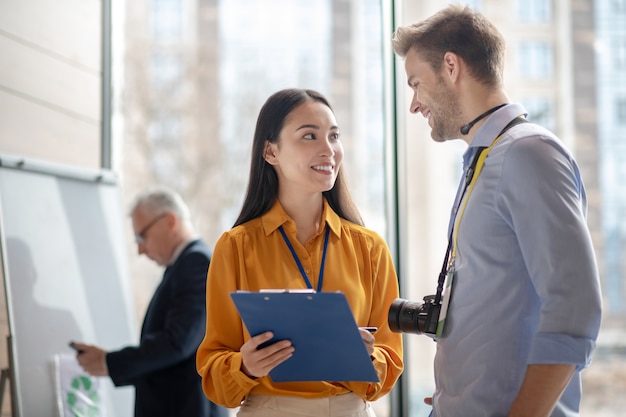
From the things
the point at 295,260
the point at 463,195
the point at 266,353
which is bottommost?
the point at 266,353

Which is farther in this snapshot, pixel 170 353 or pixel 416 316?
pixel 170 353

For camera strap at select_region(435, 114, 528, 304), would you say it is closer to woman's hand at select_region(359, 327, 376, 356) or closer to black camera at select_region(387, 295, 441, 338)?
black camera at select_region(387, 295, 441, 338)

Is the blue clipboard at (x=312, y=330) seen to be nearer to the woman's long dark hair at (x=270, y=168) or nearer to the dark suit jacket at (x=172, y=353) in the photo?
the woman's long dark hair at (x=270, y=168)

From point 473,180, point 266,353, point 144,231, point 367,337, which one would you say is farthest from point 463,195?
point 144,231

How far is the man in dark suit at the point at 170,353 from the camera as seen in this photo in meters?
2.98

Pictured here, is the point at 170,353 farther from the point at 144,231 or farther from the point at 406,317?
the point at 406,317

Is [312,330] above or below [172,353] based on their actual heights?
above

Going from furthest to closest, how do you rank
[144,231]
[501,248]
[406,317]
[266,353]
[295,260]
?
[144,231], [295,260], [406,317], [266,353], [501,248]

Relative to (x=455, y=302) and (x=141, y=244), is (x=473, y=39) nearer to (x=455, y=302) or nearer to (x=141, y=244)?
(x=455, y=302)

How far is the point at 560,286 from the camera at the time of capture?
4.43 ft

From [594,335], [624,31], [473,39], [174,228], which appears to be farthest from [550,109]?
[594,335]

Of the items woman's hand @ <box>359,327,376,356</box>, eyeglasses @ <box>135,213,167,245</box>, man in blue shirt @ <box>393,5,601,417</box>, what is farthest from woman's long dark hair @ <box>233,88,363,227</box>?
eyeglasses @ <box>135,213,167,245</box>

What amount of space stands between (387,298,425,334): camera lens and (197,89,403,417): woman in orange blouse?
8 cm

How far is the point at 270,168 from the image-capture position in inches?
80.2
